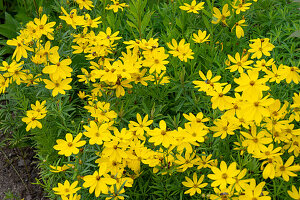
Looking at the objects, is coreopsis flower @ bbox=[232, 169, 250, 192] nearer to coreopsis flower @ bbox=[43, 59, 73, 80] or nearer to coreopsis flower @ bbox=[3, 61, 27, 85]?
coreopsis flower @ bbox=[43, 59, 73, 80]

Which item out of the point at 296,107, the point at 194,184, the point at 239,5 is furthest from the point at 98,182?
the point at 239,5

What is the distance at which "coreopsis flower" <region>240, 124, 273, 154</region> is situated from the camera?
148 centimetres

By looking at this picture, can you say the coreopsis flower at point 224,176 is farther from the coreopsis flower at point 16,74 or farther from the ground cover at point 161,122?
the coreopsis flower at point 16,74

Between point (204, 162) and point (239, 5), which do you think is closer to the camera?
point (204, 162)

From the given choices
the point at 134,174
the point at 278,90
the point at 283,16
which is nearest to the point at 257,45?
the point at 278,90

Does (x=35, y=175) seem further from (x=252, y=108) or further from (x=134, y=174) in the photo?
(x=252, y=108)

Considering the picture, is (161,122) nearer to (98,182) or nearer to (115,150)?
(115,150)

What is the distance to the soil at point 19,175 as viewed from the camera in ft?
7.74

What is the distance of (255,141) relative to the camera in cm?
151

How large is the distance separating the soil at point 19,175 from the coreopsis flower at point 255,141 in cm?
147

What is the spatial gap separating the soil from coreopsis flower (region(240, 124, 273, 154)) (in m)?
1.47

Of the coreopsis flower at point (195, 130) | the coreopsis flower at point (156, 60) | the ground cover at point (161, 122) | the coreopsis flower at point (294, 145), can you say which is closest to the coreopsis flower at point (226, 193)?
the ground cover at point (161, 122)

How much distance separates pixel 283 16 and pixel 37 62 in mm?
1800

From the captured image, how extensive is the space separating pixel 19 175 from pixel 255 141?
1650mm
